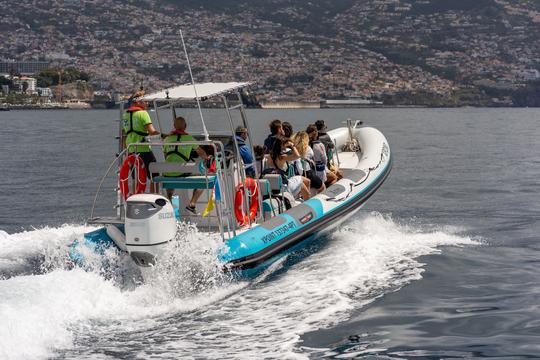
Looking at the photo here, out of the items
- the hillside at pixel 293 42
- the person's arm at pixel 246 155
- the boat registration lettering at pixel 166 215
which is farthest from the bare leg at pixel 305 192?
the hillside at pixel 293 42

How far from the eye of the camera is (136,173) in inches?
345

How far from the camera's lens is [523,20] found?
5896 inches

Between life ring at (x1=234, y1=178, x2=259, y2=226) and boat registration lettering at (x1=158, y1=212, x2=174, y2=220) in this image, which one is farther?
life ring at (x1=234, y1=178, x2=259, y2=226)

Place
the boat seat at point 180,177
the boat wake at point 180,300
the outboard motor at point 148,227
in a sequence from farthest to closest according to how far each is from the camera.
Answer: the boat seat at point 180,177
the outboard motor at point 148,227
the boat wake at point 180,300

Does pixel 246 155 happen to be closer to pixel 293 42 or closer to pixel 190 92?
pixel 190 92

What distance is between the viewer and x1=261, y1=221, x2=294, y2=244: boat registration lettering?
8.82 meters

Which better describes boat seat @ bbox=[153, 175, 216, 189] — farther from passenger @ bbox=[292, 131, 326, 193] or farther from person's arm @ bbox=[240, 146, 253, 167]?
passenger @ bbox=[292, 131, 326, 193]

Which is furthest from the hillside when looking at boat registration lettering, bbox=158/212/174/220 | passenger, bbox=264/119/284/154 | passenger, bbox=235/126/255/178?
boat registration lettering, bbox=158/212/174/220

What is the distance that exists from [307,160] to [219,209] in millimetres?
2713

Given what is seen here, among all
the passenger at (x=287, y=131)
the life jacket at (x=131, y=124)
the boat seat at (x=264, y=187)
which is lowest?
the boat seat at (x=264, y=187)

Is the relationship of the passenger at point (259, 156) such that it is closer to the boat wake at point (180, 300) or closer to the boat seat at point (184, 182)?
the boat wake at point (180, 300)

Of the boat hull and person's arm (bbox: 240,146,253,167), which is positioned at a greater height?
person's arm (bbox: 240,146,253,167)

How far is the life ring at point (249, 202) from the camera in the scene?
898cm

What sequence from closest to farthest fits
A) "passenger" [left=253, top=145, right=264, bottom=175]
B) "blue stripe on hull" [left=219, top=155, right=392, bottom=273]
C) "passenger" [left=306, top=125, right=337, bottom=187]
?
"blue stripe on hull" [left=219, top=155, right=392, bottom=273] < "passenger" [left=253, top=145, right=264, bottom=175] < "passenger" [left=306, top=125, right=337, bottom=187]
